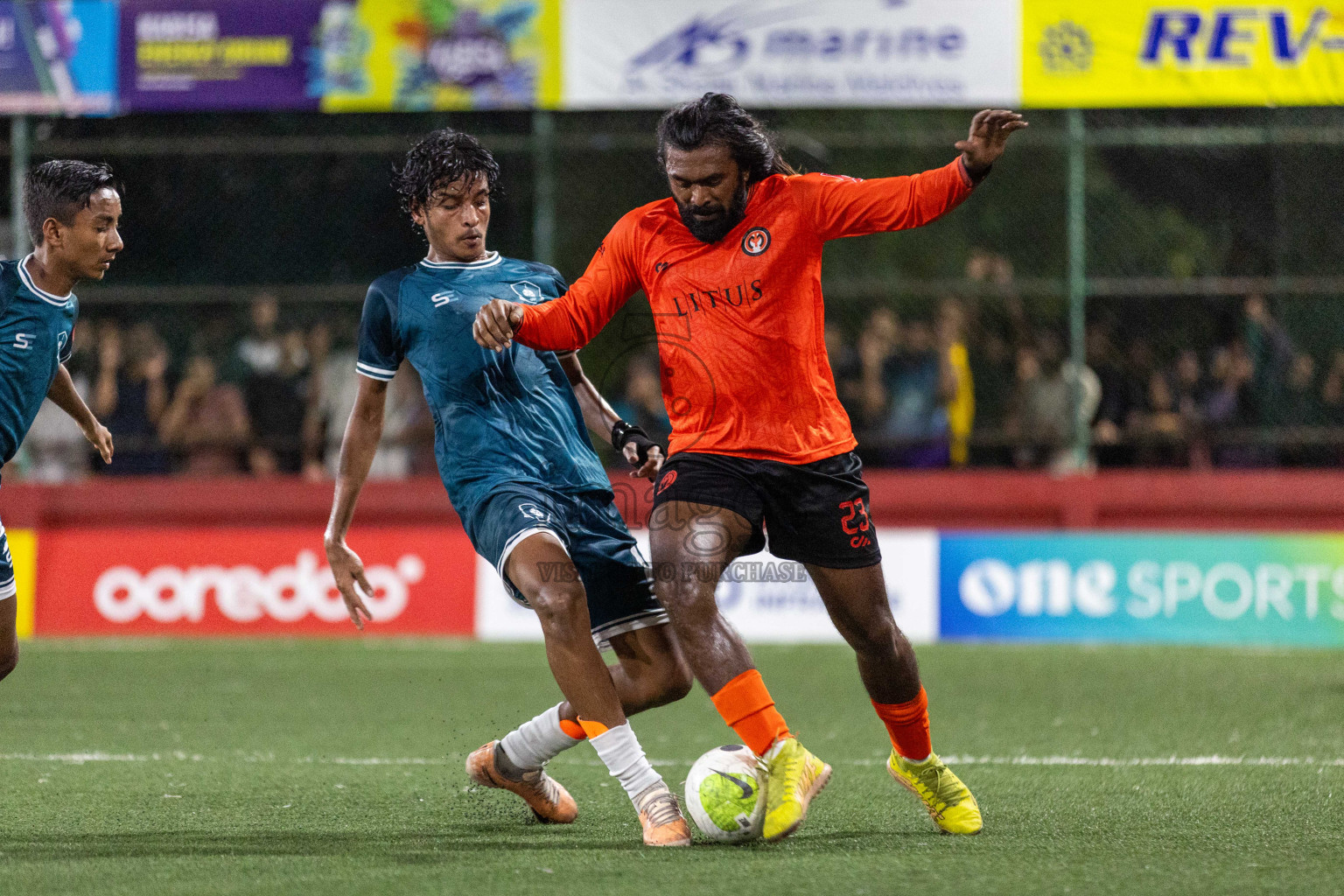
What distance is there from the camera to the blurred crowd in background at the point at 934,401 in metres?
12.7

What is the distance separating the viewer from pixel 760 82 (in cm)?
1243

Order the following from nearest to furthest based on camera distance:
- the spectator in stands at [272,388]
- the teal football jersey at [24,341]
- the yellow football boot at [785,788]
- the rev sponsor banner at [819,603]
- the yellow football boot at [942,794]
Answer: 1. the yellow football boot at [785,788]
2. the yellow football boot at [942,794]
3. the teal football jersey at [24,341]
4. the rev sponsor banner at [819,603]
5. the spectator in stands at [272,388]

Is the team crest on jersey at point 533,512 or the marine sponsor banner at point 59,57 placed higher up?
the marine sponsor banner at point 59,57

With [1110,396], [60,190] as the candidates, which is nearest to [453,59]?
[1110,396]

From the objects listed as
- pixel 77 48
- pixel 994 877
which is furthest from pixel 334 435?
pixel 994 877

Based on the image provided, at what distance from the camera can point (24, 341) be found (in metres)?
5.39

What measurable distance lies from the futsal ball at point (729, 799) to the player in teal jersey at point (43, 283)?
2330 millimetres

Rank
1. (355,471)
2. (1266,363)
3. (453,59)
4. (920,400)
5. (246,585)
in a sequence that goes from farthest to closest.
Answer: (1266,363) < (920,400) < (453,59) < (246,585) < (355,471)

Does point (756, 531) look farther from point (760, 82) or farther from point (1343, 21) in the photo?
point (1343, 21)

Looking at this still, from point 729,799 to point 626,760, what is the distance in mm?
336

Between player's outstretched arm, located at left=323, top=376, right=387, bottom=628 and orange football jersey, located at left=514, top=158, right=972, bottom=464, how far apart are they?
741mm

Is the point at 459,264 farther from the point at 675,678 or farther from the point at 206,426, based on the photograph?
the point at 206,426

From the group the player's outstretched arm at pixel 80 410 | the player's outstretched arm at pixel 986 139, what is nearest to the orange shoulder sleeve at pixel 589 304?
the player's outstretched arm at pixel 986 139

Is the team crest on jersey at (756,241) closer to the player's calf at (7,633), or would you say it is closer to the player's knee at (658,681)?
the player's knee at (658,681)
